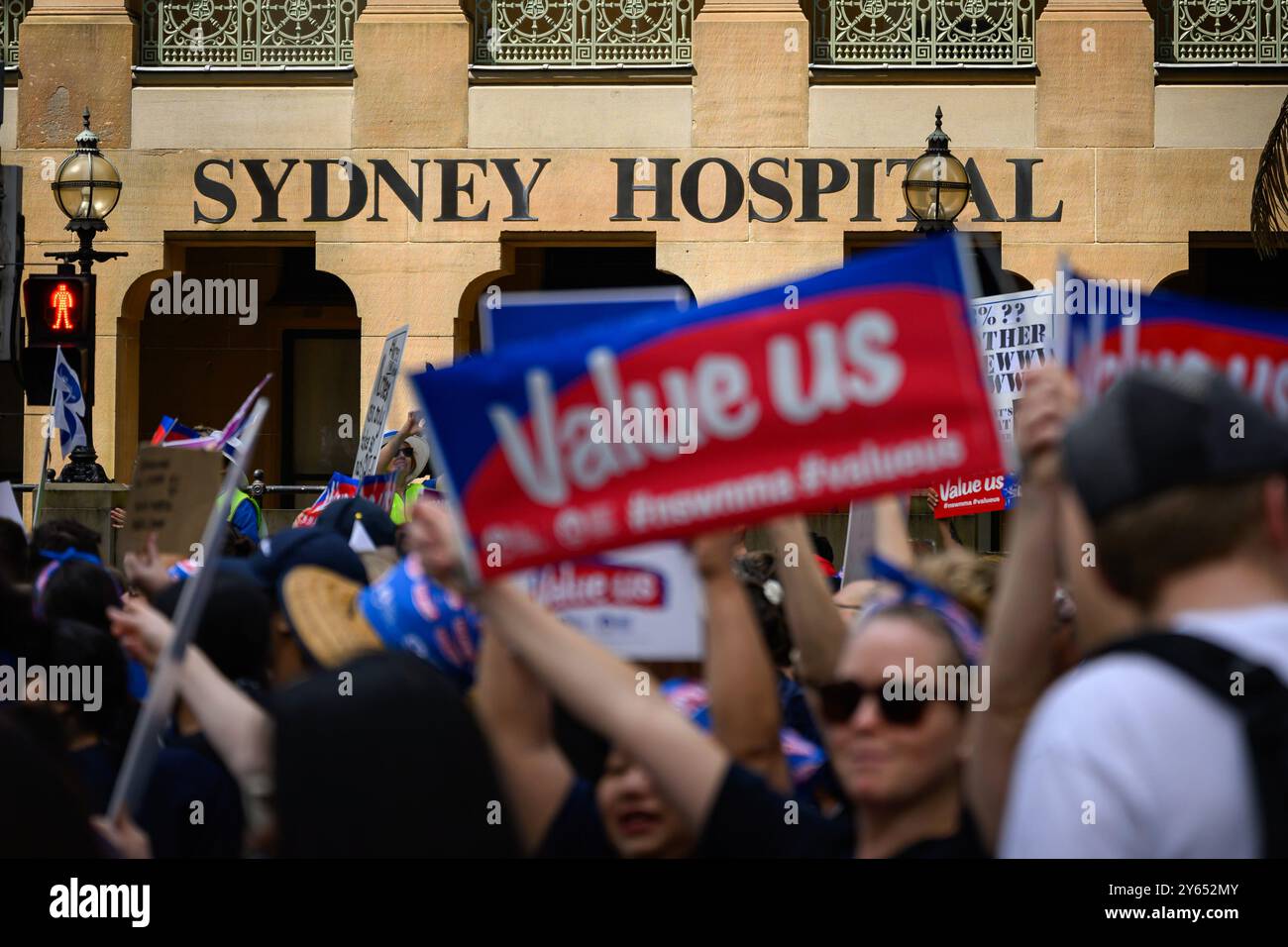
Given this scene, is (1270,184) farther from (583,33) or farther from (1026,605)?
(1026,605)

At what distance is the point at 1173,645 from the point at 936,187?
12.2 m

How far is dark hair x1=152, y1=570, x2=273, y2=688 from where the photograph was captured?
4.08 metres

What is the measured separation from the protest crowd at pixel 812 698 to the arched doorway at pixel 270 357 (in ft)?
58.3

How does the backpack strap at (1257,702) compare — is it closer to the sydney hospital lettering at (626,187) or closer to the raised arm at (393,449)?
the raised arm at (393,449)

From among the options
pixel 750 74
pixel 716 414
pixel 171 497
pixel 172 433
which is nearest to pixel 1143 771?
pixel 716 414

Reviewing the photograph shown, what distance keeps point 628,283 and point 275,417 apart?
14.6 feet

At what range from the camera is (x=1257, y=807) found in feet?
6.57

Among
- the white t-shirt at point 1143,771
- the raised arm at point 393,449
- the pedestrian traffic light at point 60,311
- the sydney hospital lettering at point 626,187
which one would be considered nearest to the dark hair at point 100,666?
the white t-shirt at point 1143,771

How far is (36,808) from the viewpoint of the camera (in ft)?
8.72

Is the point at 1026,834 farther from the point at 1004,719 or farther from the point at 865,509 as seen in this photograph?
the point at 865,509

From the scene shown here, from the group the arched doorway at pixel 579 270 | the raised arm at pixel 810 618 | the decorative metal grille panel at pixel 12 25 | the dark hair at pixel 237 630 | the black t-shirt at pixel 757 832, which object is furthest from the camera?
the arched doorway at pixel 579 270

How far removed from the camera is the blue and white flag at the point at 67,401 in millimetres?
13008

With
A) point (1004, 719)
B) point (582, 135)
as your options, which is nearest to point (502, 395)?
point (1004, 719)
